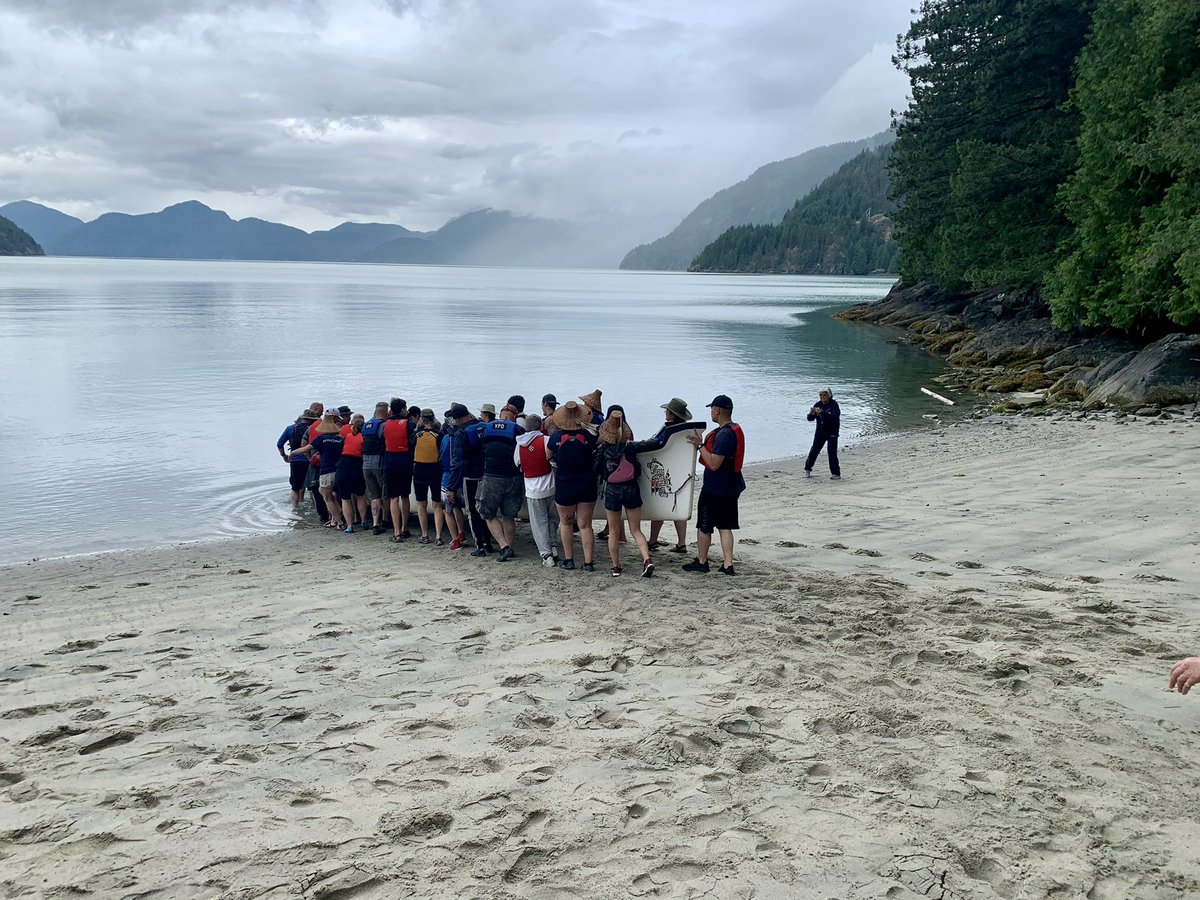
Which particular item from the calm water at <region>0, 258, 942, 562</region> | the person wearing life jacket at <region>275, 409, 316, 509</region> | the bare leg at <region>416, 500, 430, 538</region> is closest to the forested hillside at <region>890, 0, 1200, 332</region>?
the calm water at <region>0, 258, 942, 562</region>

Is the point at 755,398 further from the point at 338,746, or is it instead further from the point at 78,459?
the point at 338,746

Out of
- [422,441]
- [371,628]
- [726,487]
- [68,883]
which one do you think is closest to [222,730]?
[68,883]

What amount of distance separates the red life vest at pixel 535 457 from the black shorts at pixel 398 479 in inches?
102

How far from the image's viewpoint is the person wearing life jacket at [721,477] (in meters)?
9.65

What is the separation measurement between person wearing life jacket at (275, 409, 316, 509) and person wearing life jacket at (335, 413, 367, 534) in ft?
6.14

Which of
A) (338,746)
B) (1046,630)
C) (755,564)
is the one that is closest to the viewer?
(338,746)

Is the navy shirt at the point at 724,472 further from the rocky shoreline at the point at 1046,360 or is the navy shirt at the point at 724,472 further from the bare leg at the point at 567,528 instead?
the rocky shoreline at the point at 1046,360

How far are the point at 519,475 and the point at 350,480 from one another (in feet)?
11.4

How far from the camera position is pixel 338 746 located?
19.2ft

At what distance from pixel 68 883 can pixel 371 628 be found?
402 centimetres

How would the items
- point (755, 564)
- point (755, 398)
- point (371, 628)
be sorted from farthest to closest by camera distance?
point (755, 398) → point (755, 564) → point (371, 628)

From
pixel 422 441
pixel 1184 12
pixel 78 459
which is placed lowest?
pixel 78 459

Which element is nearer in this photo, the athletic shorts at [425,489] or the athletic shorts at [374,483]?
the athletic shorts at [425,489]

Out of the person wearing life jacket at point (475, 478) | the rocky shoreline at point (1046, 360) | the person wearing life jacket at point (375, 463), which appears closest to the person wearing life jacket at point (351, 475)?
the person wearing life jacket at point (375, 463)
